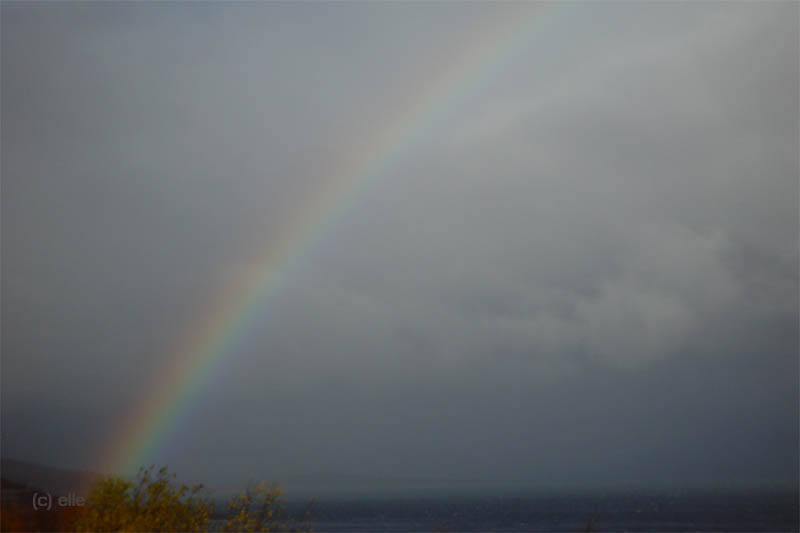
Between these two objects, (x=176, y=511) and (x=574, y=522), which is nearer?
(x=176, y=511)

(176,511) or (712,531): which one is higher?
(176,511)

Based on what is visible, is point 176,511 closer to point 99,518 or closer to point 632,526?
point 99,518

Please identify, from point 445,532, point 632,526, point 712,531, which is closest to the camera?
point 445,532

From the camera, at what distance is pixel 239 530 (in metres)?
11.2

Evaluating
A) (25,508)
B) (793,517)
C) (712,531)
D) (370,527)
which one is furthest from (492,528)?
(25,508)

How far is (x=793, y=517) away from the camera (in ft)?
338

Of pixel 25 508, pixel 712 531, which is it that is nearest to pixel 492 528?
pixel 712 531

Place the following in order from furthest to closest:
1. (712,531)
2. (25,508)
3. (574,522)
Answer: (574,522) < (712,531) < (25,508)

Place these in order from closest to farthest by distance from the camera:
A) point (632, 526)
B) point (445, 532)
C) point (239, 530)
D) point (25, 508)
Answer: point (445, 532) < point (239, 530) < point (25, 508) < point (632, 526)

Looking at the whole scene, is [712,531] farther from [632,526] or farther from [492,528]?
[492,528]

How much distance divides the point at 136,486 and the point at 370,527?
7949cm

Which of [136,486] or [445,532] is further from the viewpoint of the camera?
[136,486]

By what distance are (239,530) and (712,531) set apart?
8152 centimetres

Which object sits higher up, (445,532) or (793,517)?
(445,532)
